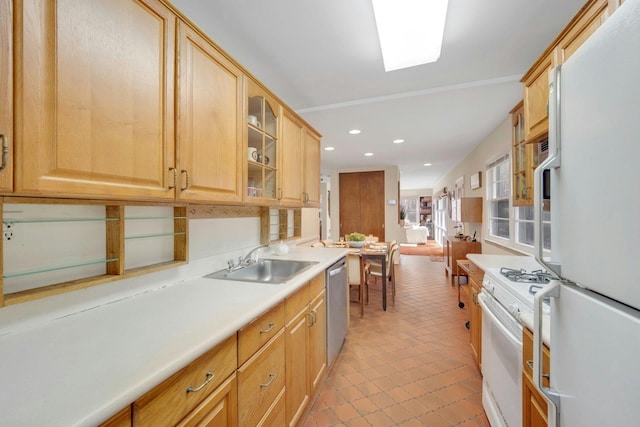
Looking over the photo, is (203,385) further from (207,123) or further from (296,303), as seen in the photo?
(207,123)

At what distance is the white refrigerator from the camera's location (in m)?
0.46

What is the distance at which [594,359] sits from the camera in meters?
0.54

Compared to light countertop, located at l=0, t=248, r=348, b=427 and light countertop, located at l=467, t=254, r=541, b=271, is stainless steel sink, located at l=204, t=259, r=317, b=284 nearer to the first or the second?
light countertop, located at l=0, t=248, r=348, b=427

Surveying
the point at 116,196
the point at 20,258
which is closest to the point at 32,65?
the point at 116,196

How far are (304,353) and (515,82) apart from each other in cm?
272

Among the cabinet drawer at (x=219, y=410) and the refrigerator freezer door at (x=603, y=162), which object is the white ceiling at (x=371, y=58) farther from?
the cabinet drawer at (x=219, y=410)

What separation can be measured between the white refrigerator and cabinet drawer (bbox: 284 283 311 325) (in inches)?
40.2

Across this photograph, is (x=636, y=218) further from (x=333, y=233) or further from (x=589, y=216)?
(x=333, y=233)

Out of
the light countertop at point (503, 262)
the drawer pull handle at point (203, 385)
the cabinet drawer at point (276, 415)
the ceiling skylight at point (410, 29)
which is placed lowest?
the cabinet drawer at point (276, 415)

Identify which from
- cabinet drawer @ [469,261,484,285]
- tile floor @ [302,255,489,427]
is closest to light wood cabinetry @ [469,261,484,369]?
cabinet drawer @ [469,261,484,285]

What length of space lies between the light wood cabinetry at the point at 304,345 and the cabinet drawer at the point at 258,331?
98 millimetres

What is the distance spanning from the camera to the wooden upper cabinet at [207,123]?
1.12 m

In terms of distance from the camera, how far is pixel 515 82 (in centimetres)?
213

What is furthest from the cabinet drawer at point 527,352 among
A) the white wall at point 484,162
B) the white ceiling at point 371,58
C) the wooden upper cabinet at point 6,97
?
the white wall at point 484,162
